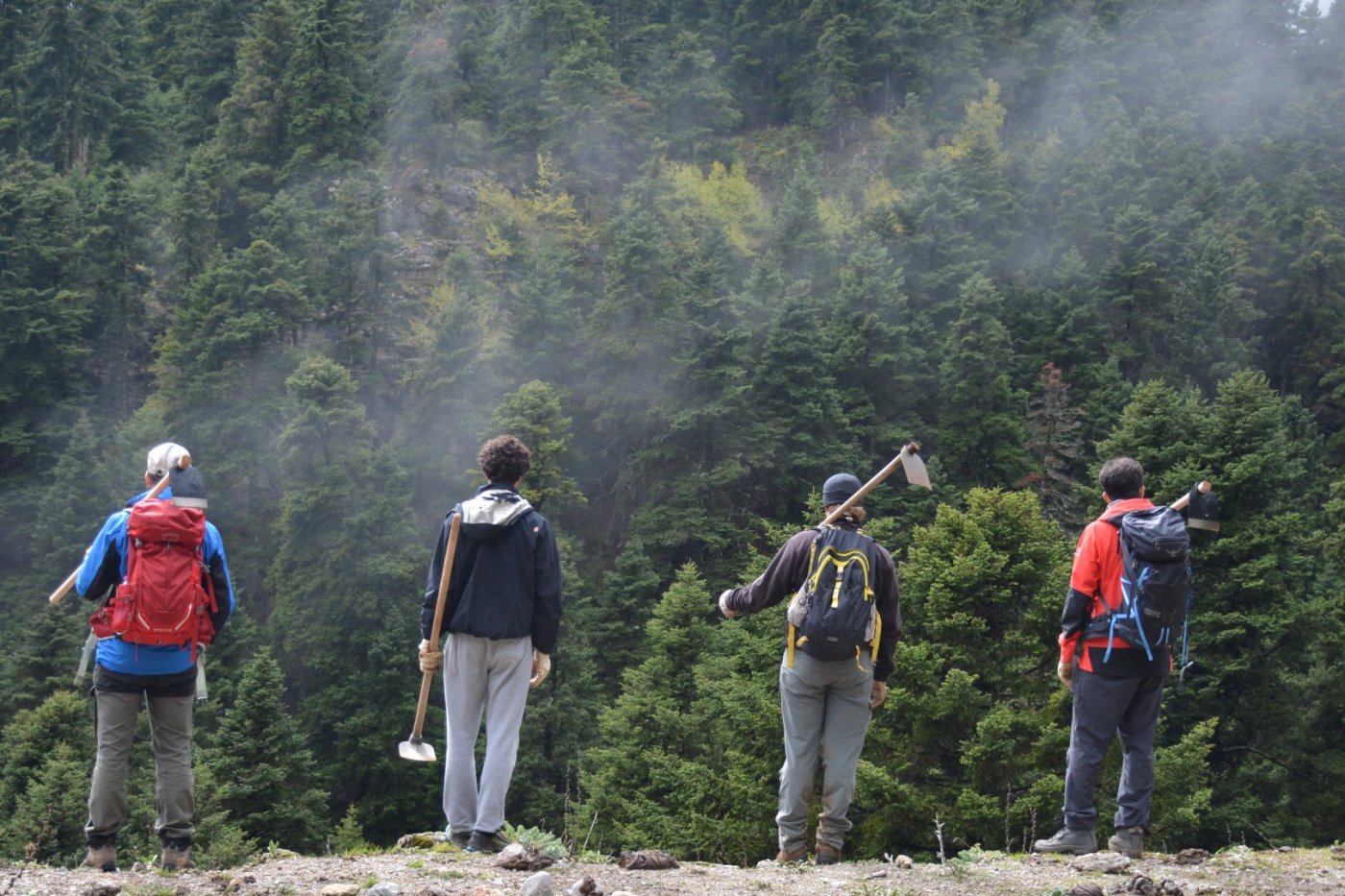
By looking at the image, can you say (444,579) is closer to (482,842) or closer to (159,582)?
(482,842)

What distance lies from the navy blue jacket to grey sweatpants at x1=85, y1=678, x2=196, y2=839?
5.06ft

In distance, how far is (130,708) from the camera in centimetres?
759

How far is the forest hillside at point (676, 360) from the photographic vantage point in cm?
3002

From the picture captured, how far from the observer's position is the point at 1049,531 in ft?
88.4

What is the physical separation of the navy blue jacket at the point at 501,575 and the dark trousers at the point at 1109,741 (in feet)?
10.1

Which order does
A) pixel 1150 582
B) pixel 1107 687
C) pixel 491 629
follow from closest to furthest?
pixel 491 629
pixel 1150 582
pixel 1107 687

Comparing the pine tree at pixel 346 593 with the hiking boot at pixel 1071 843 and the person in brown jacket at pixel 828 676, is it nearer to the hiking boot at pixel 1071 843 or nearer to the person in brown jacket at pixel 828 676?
the person in brown jacket at pixel 828 676

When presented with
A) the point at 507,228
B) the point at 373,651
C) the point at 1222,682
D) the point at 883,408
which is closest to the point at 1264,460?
the point at 1222,682

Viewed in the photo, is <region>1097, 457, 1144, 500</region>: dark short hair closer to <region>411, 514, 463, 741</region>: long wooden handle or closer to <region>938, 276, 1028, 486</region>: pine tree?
<region>411, 514, 463, 741</region>: long wooden handle

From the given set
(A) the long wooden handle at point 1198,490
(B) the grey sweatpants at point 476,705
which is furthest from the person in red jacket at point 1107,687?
(B) the grey sweatpants at point 476,705

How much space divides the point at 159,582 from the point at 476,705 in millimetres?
1796

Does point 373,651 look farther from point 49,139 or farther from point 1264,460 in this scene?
point 49,139

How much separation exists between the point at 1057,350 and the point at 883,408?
821 centimetres

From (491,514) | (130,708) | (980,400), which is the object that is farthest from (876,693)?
(980,400)
